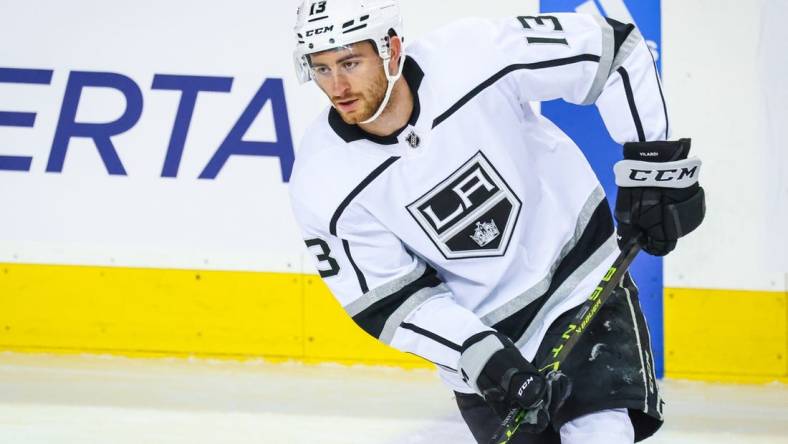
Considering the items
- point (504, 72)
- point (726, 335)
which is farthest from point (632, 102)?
point (726, 335)

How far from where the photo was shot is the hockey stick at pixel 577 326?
212cm

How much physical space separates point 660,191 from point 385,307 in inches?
21.1

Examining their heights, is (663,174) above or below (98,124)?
above

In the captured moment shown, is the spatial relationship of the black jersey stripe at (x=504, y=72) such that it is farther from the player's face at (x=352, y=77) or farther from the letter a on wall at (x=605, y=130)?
the letter a on wall at (x=605, y=130)

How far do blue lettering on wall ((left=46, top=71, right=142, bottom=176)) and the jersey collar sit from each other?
6.04 feet

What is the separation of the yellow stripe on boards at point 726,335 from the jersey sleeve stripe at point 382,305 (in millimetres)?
1684

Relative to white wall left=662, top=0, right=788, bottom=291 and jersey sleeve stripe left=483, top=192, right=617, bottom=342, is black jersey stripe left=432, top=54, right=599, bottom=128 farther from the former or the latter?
white wall left=662, top=0, right=788, bottom=291

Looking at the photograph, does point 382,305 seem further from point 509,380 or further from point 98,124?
point 98,124

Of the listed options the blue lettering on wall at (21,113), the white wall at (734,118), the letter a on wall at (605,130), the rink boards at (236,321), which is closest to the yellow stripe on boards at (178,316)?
the rink boards at (236,321)

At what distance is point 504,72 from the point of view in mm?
2219

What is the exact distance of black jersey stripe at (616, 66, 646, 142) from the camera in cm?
222

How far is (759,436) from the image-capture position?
3.28m

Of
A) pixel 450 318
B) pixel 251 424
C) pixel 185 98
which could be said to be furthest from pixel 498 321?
pixel 185 98

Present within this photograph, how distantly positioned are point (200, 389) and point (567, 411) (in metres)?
1.77
